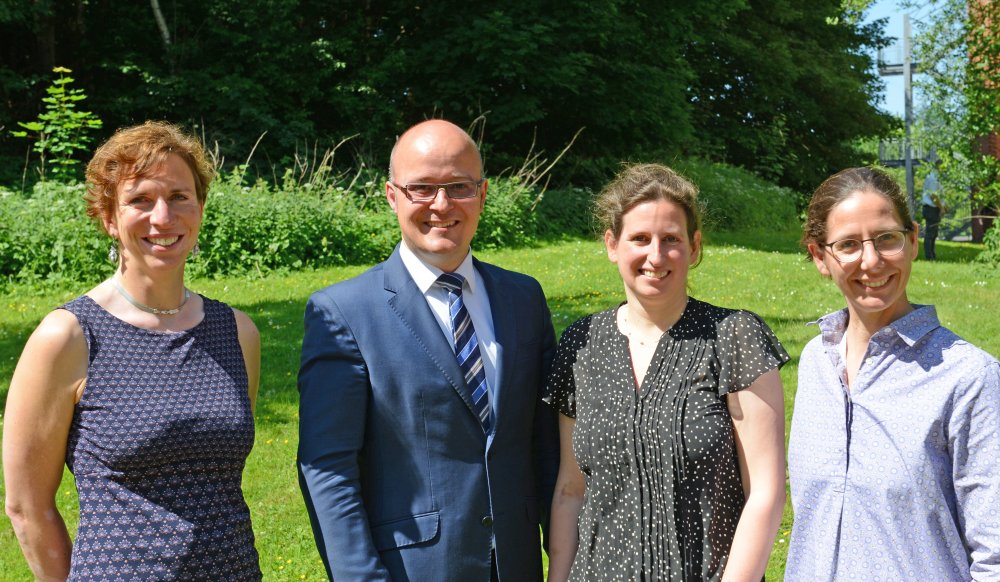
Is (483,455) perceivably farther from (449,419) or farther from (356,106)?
(356,106)

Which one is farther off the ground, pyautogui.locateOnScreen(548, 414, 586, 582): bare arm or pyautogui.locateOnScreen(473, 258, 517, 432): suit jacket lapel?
pyautogui.locateOnScreen(473, 258, 517, 432): suit jacket lapel

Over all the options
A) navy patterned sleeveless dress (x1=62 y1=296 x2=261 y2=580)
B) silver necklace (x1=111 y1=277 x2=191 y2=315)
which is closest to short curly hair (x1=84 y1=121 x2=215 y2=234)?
silver necklace (x1=111 y1=277 x2=191 y2=315)

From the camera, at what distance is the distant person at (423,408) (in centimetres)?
285

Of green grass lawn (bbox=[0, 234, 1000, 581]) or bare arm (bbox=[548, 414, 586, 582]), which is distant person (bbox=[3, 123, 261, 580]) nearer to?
bare arm (bbox=[548, 414, 586, 582])

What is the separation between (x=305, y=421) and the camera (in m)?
2.90

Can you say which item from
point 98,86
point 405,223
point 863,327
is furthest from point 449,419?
point 98,86

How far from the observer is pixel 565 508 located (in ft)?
10.3

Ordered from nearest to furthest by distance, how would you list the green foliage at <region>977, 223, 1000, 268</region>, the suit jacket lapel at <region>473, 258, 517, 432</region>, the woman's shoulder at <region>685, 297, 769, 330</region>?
the woman's shoulder at <region>685, 297, 769, 330</region> → the suit jacket lapel at <region>473, 258, 517, 432</region> → the green foliage at <region>977, 223, 1000, 268</region>

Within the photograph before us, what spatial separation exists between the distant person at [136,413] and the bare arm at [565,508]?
939 millimetres

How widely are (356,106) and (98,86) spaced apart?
5.88 m

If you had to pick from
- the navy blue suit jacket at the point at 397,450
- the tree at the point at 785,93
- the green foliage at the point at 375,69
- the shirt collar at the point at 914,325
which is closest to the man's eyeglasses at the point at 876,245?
the shirt collar at the point at 914,325

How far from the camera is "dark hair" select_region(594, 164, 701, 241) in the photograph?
3059 mm

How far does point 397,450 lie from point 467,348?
391mm

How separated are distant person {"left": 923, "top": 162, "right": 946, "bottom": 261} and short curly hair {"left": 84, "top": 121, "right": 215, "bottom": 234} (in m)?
17.0
